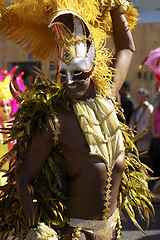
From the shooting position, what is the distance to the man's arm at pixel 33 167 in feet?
7.29

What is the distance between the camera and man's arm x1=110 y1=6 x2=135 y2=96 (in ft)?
8.43

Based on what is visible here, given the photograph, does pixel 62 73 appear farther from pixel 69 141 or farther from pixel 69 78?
pixel 69 141

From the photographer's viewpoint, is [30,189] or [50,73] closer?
[30,189]

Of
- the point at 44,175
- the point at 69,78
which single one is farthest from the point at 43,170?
the point at 69,78

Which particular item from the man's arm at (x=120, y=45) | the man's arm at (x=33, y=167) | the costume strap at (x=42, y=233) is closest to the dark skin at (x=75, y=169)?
the man's arm at (x=33, y=167)

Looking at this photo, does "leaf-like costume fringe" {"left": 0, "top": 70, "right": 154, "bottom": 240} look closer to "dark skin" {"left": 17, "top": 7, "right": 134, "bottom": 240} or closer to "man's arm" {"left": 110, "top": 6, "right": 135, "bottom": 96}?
"dark skin" {"left": 17, "top": 7, "right": 134, "bottom": 240}


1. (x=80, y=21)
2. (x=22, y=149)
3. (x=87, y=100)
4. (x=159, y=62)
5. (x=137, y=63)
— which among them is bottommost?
(x=137, y=63)

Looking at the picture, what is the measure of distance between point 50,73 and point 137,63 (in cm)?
186

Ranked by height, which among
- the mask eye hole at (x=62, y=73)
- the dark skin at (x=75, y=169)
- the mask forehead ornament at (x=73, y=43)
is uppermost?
the mask forehead ornament at (x=73, y=43)

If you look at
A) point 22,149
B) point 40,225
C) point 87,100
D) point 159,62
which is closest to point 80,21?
point 87,100

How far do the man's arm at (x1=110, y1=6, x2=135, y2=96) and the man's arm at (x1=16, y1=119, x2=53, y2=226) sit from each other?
1.79 feet

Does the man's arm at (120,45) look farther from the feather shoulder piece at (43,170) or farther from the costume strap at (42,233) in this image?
the costume strap at (42,233)

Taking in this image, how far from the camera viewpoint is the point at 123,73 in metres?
2.60

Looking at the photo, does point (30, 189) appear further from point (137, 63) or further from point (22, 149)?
point (137, 63)
